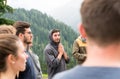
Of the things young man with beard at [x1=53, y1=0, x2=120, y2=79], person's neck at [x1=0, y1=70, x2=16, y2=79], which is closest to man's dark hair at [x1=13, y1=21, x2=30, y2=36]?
person's neck at [x1=0, y1=70, x2=16, y2=79]

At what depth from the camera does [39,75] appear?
7.36m

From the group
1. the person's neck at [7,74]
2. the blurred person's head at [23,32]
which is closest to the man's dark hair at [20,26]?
the blurred person's head at [23,32]

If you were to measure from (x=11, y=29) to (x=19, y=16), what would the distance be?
2828 inches

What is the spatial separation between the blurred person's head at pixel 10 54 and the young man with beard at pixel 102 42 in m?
2.45

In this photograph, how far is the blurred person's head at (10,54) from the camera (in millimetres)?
4348

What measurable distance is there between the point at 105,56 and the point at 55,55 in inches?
288

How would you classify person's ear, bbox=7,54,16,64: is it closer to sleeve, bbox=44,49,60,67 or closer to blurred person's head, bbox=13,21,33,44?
blurred person's head, bbox=13,21,33,44

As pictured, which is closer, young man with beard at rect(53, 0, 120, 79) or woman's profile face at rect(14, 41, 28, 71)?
young man with beard at rect(53, 0, 120, 79)

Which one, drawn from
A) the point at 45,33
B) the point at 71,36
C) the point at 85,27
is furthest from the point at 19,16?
the point at 85,27

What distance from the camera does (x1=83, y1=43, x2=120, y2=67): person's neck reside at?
6.28ft

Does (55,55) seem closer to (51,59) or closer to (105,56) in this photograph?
(51,59)

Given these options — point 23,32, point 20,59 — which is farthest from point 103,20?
point 23,32

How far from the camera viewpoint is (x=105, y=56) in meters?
1.91

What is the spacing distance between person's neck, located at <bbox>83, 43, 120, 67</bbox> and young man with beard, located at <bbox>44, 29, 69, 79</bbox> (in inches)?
279
